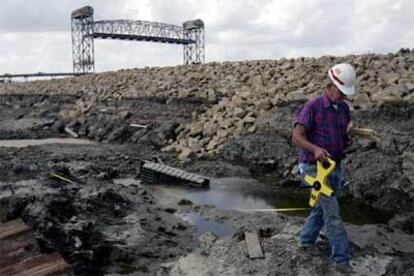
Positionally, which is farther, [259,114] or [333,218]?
[259,114]

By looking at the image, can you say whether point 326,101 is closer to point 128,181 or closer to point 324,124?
point 324,124

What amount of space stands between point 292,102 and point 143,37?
36.8 metres

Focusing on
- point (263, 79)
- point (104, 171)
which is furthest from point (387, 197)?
point (263, 79)

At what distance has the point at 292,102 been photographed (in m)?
15.0

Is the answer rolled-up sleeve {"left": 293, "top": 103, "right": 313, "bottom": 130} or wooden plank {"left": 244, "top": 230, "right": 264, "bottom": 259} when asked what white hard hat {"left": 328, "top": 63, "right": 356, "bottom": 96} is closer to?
rolled-up sleeve {"left": 293, "top": 103, "right": 313, "bottom": 130}

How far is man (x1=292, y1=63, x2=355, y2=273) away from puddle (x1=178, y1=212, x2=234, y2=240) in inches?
96.6

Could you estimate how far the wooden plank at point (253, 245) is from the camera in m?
6.32

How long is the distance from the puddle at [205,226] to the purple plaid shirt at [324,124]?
2.73m

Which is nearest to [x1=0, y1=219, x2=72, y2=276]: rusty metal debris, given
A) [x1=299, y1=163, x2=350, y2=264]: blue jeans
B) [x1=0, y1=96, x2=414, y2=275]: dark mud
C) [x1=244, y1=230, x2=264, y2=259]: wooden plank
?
[x1=0, y1=96, x2=414, y2=275]: dark mud

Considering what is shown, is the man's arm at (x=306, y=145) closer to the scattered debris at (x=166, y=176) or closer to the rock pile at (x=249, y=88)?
the scattered debris at (x=166, y=176)

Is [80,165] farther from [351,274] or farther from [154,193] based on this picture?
[351,274]

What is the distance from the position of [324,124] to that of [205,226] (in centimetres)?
365

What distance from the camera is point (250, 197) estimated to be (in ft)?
36.5

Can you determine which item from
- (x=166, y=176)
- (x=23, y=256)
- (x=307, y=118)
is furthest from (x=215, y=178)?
(x=307, y=118)
